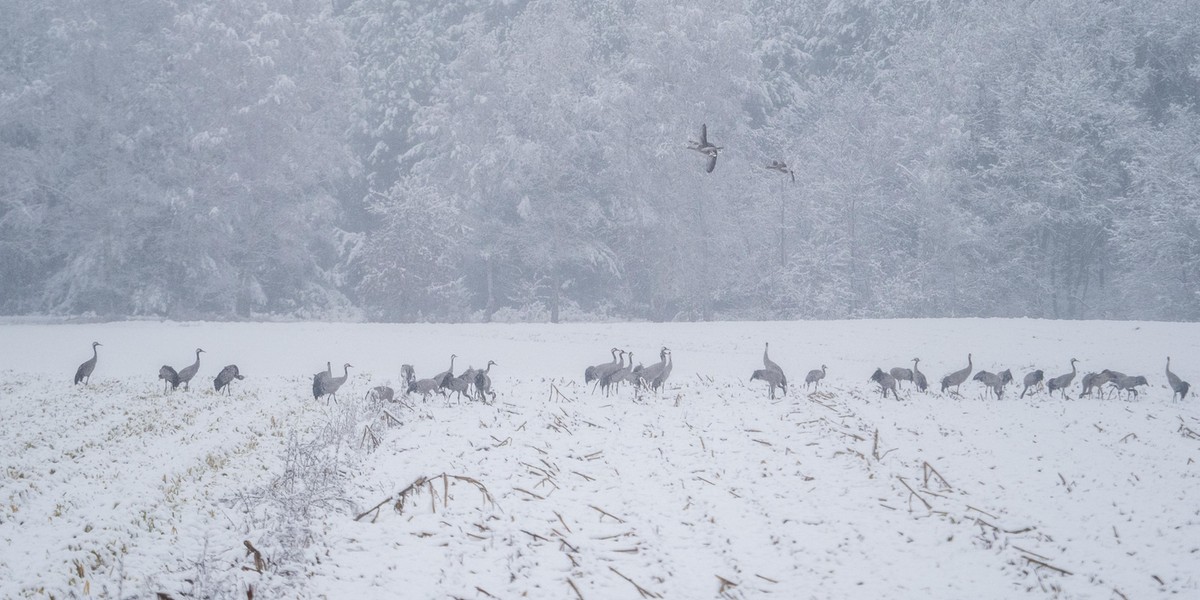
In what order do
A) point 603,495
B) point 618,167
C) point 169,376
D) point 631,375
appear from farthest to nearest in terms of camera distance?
point 618,167
point 169,376
point 631,375
point 603,495

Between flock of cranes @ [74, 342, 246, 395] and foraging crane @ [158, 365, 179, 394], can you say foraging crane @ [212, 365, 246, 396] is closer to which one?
flock of cranes @ [74, 342, 246, 395]

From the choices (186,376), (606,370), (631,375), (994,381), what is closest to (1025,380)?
(994,381)

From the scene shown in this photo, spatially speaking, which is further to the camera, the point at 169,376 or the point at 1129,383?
the point at 169,376

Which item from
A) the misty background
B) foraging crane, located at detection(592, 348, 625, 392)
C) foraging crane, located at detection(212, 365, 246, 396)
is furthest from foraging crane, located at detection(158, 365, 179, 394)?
the misty background

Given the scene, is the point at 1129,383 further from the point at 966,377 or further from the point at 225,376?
the point at 225,376

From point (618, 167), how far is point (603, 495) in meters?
35.0

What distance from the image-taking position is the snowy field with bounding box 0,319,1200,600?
304 inches

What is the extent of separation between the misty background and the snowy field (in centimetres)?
2572

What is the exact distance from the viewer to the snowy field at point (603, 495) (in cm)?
772

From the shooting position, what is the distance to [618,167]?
143ft

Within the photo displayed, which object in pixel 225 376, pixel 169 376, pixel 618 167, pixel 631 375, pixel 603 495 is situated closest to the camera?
pixel 603 495

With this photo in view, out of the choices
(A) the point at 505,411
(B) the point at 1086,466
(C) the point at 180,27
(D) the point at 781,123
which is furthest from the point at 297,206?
(B) the point at 1086,466

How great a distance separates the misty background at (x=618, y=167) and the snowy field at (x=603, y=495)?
2572 centimetres

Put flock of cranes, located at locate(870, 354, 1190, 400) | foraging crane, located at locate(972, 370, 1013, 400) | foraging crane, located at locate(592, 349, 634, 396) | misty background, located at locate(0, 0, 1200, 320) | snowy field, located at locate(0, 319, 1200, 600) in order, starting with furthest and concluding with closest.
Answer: misty background, located at locate(0, 0, 1200, 320), foraging crane, located at locate(972, 370, 1013, 400), flock of cranes, located at locate(870, 354, 1190, 400), foraging crane, located at locate(592, 349, 634, 396), snowy field, located at locate(0, 319, 1200, 600)
